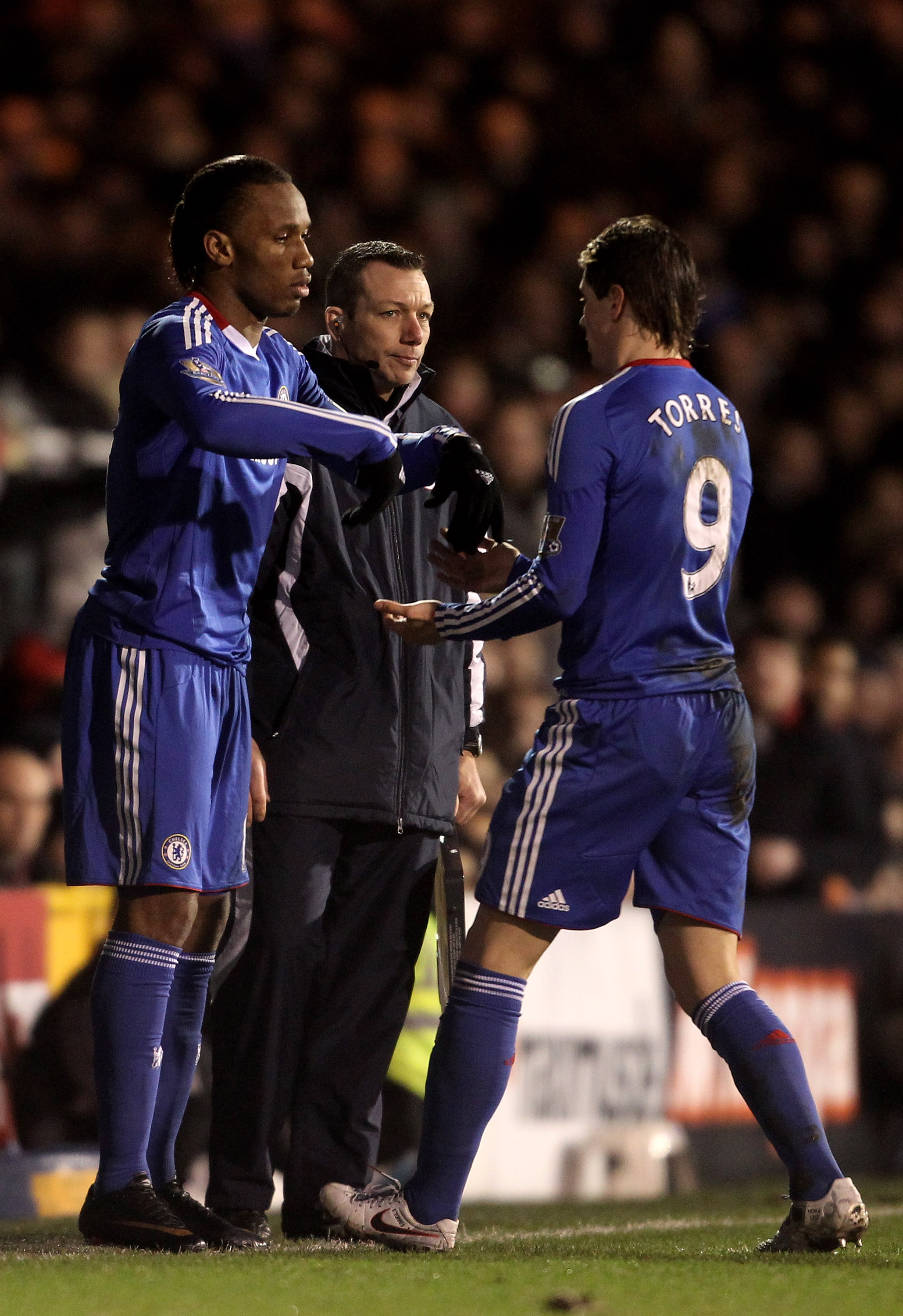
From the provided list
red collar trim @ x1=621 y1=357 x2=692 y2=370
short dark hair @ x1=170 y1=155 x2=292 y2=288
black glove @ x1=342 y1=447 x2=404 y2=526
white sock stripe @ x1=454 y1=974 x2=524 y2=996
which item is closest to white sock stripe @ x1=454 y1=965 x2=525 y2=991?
white sock stripe @ x1=454 y1=974 x2=524 y2=996

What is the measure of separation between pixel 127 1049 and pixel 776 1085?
3.85 feet

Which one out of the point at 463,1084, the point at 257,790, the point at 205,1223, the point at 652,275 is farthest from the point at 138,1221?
the point at 652,275

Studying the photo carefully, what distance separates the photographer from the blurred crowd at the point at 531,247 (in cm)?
685

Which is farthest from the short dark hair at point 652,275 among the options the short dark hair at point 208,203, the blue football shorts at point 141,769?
the blue football shorts at point 141,769

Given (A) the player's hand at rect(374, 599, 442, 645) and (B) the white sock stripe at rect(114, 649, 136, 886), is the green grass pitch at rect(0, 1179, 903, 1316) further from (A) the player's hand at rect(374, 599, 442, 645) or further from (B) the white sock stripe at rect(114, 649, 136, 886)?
(A) the player's hand at rect(374, 599, 442, 645)

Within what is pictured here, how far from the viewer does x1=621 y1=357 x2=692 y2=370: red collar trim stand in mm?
3643

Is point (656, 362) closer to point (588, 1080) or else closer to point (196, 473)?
point (196, 473)

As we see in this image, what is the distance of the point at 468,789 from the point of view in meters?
4.39

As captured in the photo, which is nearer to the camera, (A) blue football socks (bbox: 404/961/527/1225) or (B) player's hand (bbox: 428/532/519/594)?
(A) blue football socks (bbox: 404/961/527/1225)

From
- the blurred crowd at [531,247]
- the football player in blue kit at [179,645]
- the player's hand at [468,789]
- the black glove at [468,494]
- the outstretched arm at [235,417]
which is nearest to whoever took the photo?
the outstretched arm at [235,417]

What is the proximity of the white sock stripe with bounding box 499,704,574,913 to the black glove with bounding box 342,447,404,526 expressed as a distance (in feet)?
1.78

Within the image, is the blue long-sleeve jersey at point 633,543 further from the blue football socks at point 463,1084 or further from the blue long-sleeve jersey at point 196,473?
the blue football socks at point 463,1084

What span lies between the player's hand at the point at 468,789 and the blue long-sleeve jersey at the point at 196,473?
0.79 m

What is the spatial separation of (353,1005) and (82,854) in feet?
2.82
